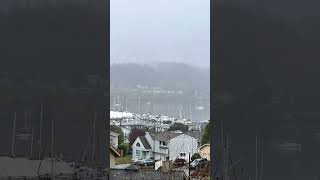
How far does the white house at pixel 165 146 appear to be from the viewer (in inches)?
199

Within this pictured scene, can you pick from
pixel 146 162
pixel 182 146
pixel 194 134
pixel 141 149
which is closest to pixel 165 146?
pixel 182 146

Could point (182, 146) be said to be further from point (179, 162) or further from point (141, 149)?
point (141, 149)

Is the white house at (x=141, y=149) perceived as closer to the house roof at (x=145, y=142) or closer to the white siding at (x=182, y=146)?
the house roof at (x=145, y=142)

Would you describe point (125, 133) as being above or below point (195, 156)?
above

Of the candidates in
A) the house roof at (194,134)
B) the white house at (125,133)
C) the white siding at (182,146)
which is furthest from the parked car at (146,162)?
the white house at (125,133)

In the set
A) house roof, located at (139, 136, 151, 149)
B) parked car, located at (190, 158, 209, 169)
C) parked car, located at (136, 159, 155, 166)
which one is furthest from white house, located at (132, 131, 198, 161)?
parked car, located at (190, 158, 209, 169)

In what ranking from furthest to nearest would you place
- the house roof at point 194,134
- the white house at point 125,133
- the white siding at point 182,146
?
the white house at point 125,133, the house roof at point 194,134, the white siding at point 182,146

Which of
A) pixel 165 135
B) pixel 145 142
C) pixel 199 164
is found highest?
pixel 165 135

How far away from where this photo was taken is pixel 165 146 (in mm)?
5160
